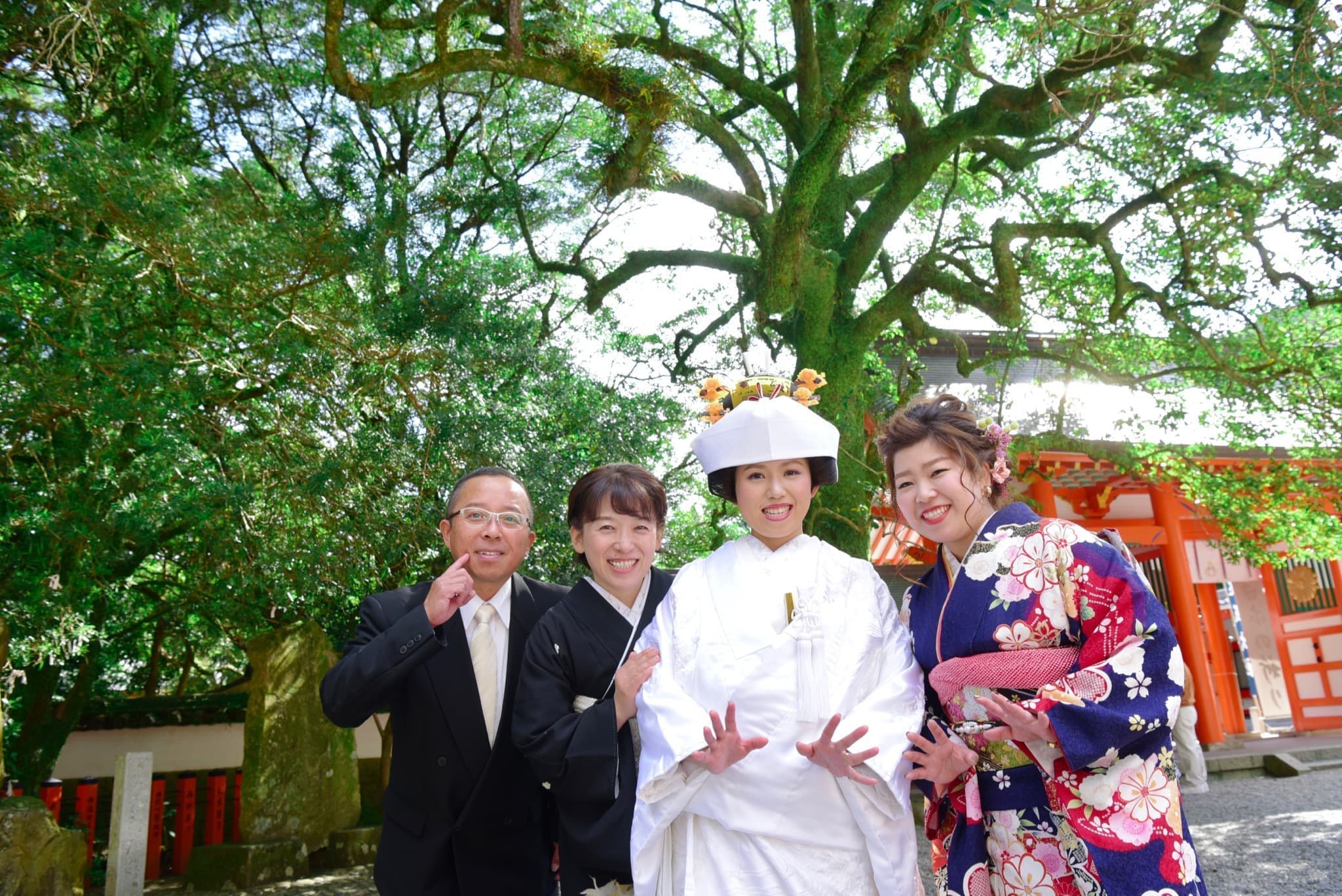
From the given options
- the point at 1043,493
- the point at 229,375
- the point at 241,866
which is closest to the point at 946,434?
the point at 229,375

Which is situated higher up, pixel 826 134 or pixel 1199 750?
pixel 826 134

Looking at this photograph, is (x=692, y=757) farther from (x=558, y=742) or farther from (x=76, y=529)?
(x=76, y=529)

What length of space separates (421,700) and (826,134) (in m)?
4.71

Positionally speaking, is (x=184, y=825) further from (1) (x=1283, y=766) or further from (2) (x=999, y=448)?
(1) (x=1283, y=766)

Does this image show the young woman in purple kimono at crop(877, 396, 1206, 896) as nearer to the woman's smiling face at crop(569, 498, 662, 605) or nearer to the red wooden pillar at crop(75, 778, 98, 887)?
the woman's smiling face at crop(569, 498, 662, 605)

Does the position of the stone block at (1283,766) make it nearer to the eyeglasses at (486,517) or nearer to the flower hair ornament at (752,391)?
the flower hair ornament at (752,391)

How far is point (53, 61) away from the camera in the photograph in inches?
209

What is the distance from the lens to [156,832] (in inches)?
316

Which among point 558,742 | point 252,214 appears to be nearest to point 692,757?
point 558,742

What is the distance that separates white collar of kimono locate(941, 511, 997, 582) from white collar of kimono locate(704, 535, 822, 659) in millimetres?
366

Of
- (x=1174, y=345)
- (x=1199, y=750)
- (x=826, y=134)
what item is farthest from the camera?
(x=1199, y=750)

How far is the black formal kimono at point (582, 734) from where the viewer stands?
2.47 m

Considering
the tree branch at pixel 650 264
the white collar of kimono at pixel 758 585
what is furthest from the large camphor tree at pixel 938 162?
the white collar of kimono at pixel 758 585

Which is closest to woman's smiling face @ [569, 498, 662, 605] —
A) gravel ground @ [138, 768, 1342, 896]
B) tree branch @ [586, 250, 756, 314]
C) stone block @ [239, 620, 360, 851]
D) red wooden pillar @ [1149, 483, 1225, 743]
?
gravel ground @ [138, 768, 1342, 896]
